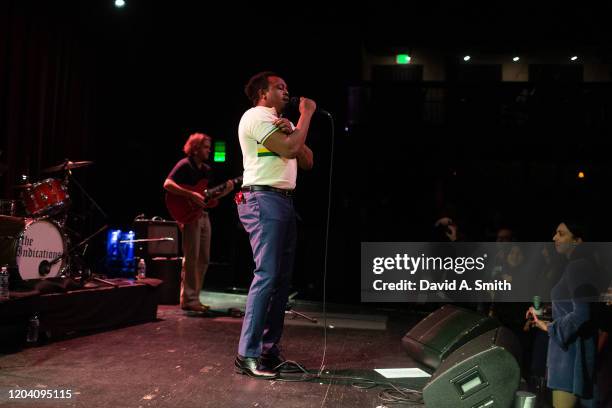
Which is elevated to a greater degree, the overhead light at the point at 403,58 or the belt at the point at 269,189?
the overhead light at the point at 403,58

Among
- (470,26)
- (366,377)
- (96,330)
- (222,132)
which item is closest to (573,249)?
(366,377)

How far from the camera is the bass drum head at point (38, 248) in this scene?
3.79 metres

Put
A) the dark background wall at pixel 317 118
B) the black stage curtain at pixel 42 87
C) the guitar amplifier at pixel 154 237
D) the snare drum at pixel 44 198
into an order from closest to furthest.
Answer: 1. the snare drum at pixel 44 198
2. the black stage curtain at pixel 42 87
3. the guitar amplifier at pixel 154 237
4. the dark background wall at pixel 317 118

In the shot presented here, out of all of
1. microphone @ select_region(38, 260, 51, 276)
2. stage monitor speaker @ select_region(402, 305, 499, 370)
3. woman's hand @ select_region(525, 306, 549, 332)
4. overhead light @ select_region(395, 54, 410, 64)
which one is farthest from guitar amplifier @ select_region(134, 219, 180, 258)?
overhead light @ select_region(395, 54, 410, 64)

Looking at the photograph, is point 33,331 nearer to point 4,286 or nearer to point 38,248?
point 4,286

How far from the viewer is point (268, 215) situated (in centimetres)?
263

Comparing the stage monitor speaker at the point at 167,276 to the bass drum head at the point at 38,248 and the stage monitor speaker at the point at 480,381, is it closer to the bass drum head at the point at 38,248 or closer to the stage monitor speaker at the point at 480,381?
the bass drum head at the point at 38,248

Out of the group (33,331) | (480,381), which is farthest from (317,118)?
(480,381)

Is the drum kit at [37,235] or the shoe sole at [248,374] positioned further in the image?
the drum kit at [37,235]

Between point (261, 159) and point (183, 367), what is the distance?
1.22m

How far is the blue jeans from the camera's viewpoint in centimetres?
257

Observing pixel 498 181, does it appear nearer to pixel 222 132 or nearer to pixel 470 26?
pixel 470 26

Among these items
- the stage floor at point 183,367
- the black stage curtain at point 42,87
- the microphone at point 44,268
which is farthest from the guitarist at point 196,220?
the black stage curtain at point 42,87

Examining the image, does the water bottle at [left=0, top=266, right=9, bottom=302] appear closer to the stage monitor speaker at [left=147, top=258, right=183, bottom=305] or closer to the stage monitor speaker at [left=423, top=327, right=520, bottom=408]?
the stage monitor speaker at [left=147, top=258, right=183, bottom=305]
